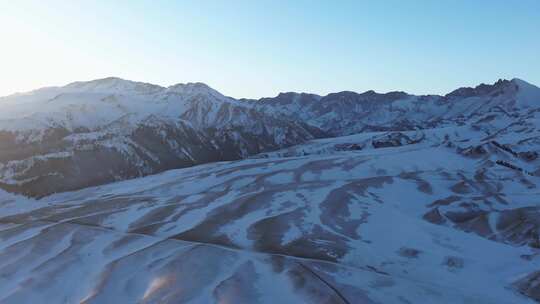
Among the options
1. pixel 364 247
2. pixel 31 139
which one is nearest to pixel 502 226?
pixel 364 247

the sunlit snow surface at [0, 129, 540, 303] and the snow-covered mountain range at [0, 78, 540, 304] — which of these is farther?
the snow-covered mountain range at [0, 78, 540, 304]

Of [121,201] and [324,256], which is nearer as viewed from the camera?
[324,256]

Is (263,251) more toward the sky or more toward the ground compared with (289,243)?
more toward the sky

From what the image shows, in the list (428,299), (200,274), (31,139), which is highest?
(31,139)

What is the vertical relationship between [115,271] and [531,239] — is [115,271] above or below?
above

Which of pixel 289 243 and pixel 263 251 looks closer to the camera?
pixel 263 251

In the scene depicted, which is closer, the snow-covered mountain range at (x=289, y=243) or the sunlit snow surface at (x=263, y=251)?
the sunlit snow surface at (x=263, y=251)

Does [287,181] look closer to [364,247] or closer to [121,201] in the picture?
[121,201]

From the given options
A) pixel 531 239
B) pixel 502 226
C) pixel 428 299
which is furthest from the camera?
pixel 502 226
